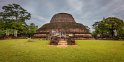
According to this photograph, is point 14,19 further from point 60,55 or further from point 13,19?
point 60,55

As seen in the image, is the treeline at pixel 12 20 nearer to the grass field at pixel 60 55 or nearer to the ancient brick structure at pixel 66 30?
the ancient brick structure at pixel 66 30

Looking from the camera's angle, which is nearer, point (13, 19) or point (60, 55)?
point (60, 55)

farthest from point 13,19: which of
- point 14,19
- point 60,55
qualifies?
point 60,55

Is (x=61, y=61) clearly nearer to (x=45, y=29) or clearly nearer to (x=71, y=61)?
(x=71, y=61)

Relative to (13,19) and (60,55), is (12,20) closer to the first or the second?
(13,19)

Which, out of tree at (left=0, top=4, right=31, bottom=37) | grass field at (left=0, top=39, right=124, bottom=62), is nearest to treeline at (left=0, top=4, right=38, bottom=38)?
tree at (left=0, top=4, right=31, bottom=37)

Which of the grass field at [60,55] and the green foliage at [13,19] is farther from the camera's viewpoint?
the green foliage at [13,19]

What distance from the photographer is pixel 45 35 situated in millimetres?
44719

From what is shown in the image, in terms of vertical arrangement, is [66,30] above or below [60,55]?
above

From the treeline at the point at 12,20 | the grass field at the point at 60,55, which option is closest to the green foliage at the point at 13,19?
the treeline at the point at 12,20

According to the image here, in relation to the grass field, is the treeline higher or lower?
higher

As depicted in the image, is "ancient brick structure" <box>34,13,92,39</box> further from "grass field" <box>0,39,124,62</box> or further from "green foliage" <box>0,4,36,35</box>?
"grass field" <box>0,39,124,62</box>

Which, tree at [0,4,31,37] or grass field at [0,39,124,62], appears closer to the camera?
grass field at [0,39,124,62]

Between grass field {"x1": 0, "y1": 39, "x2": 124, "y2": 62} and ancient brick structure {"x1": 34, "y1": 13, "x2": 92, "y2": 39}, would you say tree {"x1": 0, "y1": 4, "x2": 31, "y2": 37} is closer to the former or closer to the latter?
ancient brick structure {"x1": 34, "y1": 13, "x2": 92, "y2": 39}
